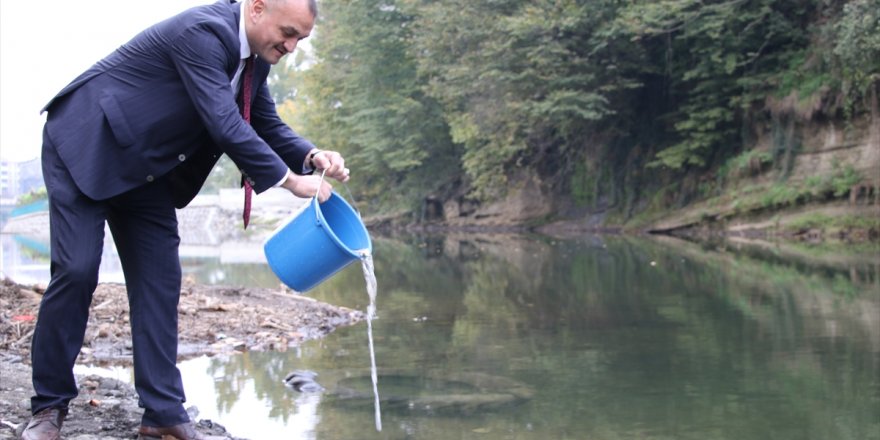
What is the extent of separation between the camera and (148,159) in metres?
3.60

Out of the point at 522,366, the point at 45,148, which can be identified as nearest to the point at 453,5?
the point at 522,366

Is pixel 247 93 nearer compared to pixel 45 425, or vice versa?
pixel 45 425

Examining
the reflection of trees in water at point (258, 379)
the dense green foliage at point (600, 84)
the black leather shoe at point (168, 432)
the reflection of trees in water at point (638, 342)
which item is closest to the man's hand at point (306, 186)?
the black leather shoe at point (168, 432)

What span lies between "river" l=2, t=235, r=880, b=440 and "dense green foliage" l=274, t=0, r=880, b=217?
977cm

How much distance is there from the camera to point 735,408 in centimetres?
579

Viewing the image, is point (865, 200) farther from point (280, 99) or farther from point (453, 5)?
point (280, 99)

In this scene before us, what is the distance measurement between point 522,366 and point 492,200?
89.5ft

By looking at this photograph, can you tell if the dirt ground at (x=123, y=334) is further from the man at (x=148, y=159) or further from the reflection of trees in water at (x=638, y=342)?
the reflection of trees in water at (x=638, y=342)

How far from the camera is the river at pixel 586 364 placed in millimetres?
5477

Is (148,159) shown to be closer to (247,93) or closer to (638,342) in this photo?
(247,93)

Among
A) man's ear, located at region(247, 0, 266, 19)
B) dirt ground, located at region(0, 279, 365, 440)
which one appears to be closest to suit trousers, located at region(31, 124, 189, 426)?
dirt ground, located at region(0, 279, 365, 440)

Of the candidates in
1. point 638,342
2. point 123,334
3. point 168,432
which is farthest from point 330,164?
point 638,342

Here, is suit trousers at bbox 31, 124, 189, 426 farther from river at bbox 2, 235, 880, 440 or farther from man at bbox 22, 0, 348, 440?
river at bbox 2, 235, 880, 440

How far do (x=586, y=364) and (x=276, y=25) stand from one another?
13.7 ft
